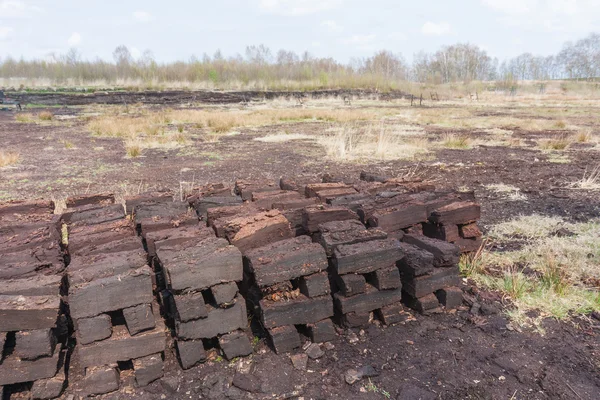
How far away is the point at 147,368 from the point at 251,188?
293 centimetres

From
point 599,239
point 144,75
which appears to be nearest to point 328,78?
point 144,75

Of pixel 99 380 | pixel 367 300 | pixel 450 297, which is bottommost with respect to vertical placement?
pixel 99 380

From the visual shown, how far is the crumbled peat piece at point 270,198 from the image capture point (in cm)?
462

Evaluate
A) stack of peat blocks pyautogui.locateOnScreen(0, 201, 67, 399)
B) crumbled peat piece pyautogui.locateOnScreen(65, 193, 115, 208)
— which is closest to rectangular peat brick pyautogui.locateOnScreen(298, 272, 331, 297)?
stack of peat blocks pyautogui.locateOnScreen(0, 201, 67, 399)

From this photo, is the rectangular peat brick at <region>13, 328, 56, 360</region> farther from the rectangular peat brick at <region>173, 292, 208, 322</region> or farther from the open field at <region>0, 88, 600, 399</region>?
the rectangular peat brick at <region>173, 292, 208, 322</region>

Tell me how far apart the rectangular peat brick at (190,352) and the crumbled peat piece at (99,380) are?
1.44 feet

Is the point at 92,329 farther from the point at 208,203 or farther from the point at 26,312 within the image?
the point at 208,203

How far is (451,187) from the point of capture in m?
8.74

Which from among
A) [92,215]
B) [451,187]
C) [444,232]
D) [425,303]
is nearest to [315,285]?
[425,303]

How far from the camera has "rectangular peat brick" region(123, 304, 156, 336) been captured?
2.78 m

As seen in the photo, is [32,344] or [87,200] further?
[87,200]

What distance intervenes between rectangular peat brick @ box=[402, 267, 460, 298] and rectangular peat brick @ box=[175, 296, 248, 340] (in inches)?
59.4

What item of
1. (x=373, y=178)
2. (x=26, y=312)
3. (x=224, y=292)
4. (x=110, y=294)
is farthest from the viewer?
(x=373, y=178)

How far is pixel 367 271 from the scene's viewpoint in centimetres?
336
